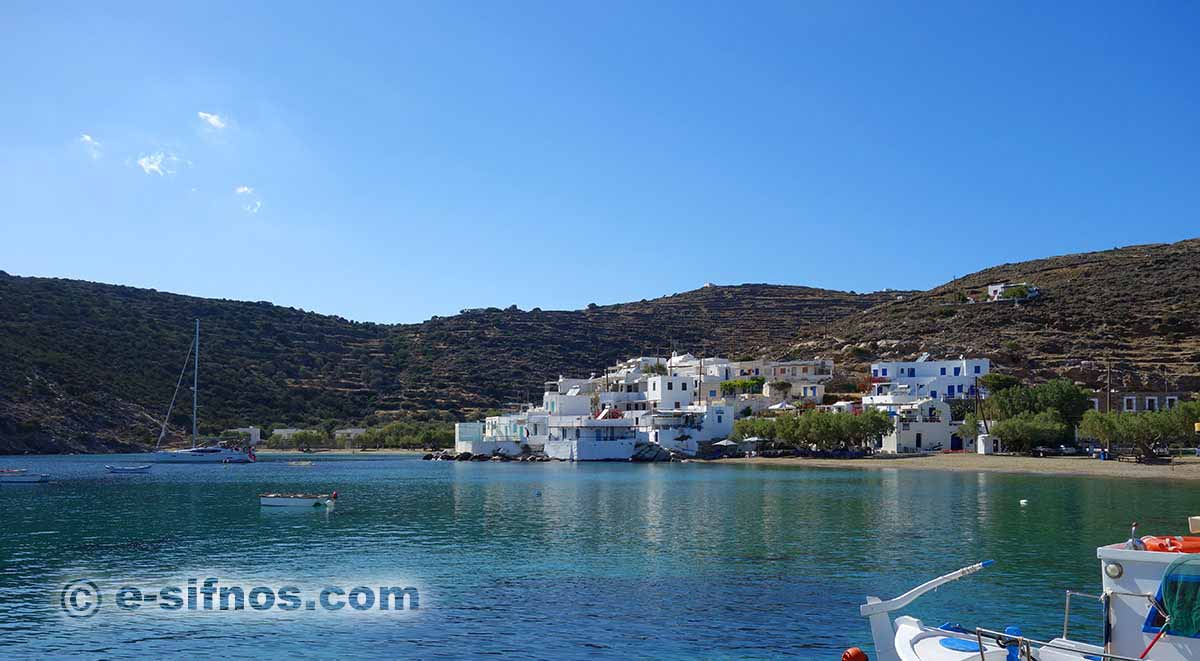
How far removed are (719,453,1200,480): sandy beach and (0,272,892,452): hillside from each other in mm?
69562

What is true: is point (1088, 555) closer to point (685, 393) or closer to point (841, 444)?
point (841, 444)

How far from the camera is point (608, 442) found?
10638cm

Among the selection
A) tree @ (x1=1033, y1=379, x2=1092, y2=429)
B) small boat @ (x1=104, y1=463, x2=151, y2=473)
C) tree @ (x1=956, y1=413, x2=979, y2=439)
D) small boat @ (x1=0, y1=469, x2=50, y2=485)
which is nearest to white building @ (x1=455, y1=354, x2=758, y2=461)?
tree @ (x1=956, y1=413, x2=979, y2=439)

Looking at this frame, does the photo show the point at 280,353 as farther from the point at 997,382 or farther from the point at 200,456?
the point at 997,382

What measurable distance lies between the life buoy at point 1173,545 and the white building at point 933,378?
88.6 m

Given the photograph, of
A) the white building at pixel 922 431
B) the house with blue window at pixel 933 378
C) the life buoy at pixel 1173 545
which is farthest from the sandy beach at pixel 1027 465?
the life buoy at pixel 1173 545

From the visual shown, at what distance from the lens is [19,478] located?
6397 cm

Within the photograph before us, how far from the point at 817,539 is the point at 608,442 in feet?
238

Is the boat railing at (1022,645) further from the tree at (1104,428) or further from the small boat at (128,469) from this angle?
the small boat at (128,469)

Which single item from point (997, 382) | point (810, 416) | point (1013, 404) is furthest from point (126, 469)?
point (997, 382)

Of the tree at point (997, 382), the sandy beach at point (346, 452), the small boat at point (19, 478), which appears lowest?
the sandy beach at point (346, 452)

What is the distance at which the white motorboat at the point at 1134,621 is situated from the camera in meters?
12.2

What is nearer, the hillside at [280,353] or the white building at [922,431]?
the white building at [922,431]

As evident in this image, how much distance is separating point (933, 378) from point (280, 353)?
94.3 m
